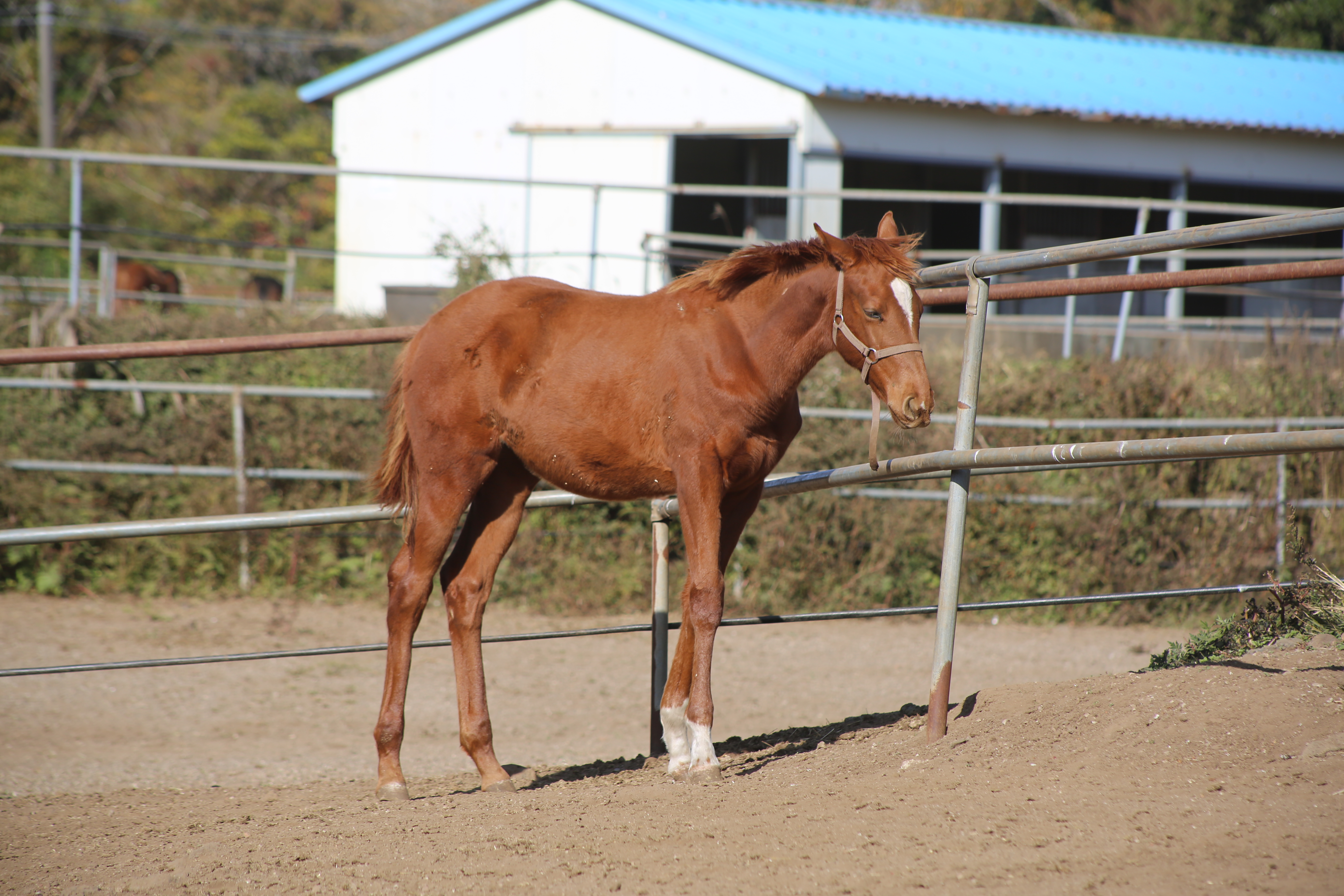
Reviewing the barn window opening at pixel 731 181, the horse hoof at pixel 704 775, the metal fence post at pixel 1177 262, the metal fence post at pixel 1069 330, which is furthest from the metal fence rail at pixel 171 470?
the barn window opening at pixel 731 181

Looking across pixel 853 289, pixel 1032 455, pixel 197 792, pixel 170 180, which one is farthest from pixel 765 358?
pixel 170 180

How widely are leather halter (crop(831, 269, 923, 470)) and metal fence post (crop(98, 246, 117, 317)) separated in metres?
8.19

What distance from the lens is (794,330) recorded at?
337 centimetres

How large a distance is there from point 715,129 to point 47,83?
1805 centimetres

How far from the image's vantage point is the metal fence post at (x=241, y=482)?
26.9 ft

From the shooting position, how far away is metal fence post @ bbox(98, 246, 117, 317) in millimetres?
9953

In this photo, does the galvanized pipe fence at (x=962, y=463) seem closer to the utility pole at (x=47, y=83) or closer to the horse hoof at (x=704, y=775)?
the horse hoof at (x=704, y=775)

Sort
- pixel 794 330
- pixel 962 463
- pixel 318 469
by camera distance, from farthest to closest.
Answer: pixel 318 469
pixel 794 330
pixel 962 463

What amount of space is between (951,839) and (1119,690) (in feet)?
3.56

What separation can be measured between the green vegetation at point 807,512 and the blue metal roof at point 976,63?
5631 millimetres

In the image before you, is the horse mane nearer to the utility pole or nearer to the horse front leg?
the horse front leg

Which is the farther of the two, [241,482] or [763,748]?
[241,482]

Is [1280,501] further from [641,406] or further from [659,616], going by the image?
[641,406]

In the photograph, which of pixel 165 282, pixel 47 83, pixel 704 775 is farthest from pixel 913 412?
pixel 47 83
